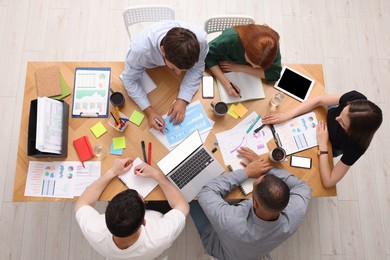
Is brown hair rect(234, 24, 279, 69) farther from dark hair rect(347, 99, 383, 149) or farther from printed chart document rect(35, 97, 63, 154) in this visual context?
printed chart document rect(35, 97, 63, 154)

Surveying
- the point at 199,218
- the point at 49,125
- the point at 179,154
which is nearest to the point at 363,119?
the point at 179,154

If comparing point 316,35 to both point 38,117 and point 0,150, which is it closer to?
point 38,117

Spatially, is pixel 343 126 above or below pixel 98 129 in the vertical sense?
above

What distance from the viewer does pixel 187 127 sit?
1.83m

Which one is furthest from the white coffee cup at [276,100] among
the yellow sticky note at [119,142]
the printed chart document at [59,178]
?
the printed chart document at [59,178]

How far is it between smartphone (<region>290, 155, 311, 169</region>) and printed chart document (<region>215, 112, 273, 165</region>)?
0.53 feet

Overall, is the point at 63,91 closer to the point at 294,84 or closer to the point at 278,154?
the point at 278,154

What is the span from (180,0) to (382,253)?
2853 millimetres

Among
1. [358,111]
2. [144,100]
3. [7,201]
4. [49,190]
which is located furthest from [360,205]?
[7,201]

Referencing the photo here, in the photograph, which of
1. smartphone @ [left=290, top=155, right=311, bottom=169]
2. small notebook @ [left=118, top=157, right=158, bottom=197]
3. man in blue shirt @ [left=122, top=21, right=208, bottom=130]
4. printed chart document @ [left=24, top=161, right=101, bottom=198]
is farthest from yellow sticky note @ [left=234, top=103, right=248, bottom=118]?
printed chart document @ [left=24, top=161, right=101, bottom=198]

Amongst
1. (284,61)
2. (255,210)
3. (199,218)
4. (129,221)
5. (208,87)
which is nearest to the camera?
(129,221)

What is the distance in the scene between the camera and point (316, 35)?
299cm

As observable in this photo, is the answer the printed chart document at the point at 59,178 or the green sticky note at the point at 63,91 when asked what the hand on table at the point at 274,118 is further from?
the green sticky note at the point at 63,91

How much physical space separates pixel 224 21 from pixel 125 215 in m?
1.43
